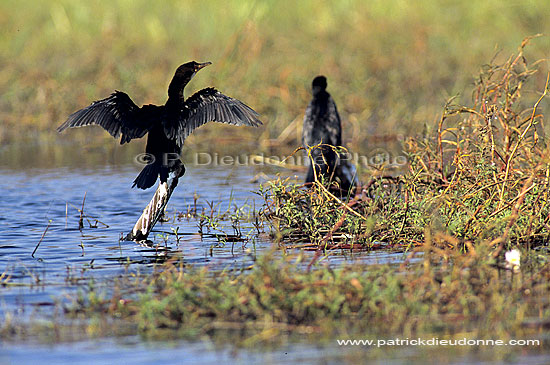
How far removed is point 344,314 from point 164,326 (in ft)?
3.05

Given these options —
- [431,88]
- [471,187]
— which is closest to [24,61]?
[431,88]

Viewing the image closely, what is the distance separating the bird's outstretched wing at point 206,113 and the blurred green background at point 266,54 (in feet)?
17.6

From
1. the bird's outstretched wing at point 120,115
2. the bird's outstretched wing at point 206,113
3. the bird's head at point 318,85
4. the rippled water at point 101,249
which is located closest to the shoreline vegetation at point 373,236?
the rippled water at point 101,249

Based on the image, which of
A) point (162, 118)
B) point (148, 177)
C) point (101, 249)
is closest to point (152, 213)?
point (148, 177)

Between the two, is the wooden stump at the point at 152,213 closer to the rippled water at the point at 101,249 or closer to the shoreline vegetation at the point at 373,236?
the rippled water at the point at 101,249

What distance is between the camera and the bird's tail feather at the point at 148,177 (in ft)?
24.8

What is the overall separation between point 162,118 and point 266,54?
9181 millimetres

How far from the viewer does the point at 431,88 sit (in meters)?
15.4

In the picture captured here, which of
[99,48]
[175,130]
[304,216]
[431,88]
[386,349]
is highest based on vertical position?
[99,48]

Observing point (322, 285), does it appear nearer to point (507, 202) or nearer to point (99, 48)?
point (507, 202)

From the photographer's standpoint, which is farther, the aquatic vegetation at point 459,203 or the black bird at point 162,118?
the black bird at point 162,118

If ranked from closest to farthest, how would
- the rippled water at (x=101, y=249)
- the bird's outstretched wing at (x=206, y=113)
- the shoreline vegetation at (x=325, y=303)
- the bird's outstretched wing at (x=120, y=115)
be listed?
the rippled water at (x=101, y=249) < the shoreline vegetation at (x=325, y=303) < the bird's outstretched wing at (x=120, y=115) < the bird's outstretched wing at (x=206, y=113)

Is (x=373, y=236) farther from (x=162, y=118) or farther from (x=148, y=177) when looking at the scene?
(x=162, y=118)

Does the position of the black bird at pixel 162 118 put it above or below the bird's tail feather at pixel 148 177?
above
